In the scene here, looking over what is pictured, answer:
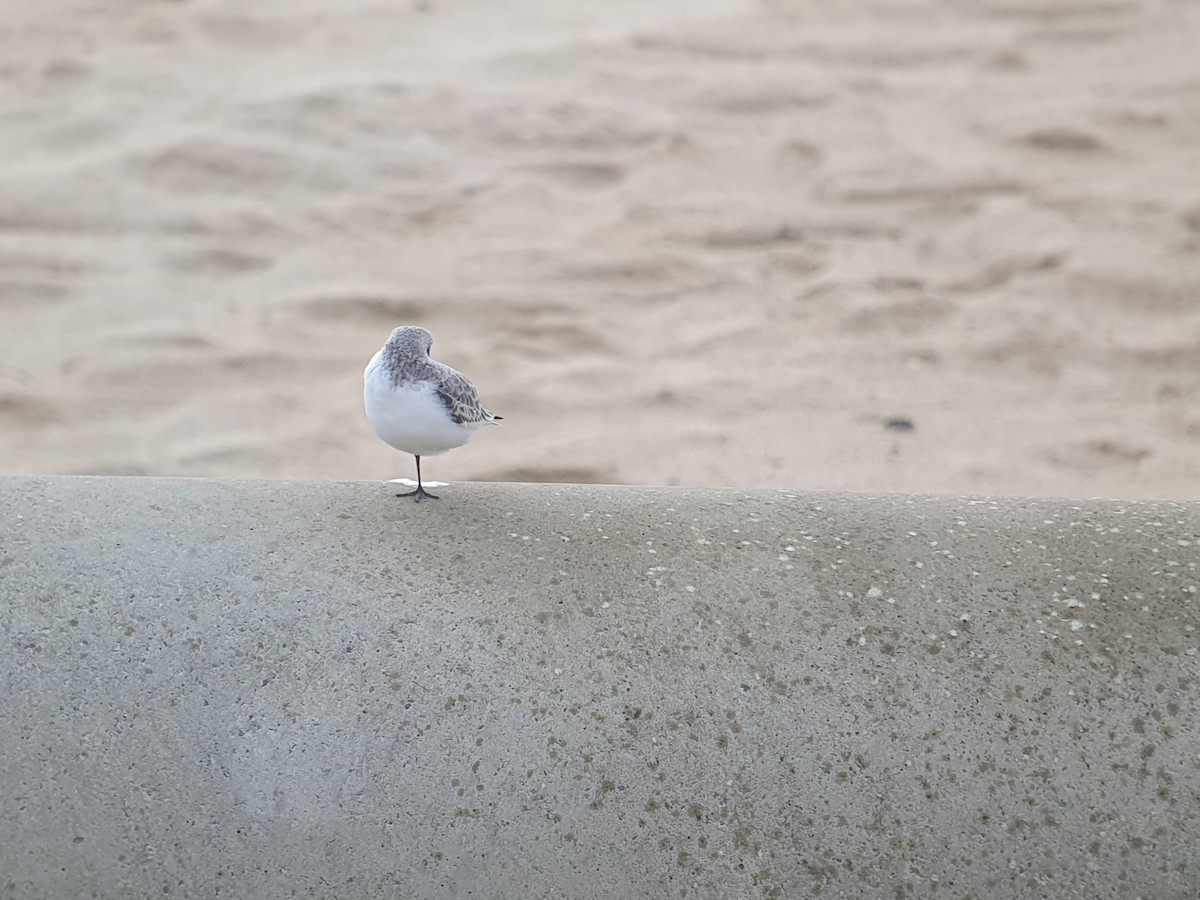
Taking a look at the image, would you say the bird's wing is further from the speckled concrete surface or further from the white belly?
the speckled concrete surface

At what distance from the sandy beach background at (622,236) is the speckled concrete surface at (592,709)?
3.56 ft

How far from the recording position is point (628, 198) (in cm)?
339

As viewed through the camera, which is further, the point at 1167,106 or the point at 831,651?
the point at 1167,106

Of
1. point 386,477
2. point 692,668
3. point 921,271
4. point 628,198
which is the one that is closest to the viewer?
point 692,668

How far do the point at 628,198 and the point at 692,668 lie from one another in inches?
92.0

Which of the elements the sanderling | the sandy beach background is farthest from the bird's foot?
the sandy beach background

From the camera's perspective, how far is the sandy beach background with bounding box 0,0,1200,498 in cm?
263

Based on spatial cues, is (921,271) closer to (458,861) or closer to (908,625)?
(908,625)

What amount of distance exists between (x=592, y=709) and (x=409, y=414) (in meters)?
0.47

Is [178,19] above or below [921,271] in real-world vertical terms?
above

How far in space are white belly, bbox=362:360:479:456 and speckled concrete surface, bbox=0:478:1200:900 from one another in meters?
0.12

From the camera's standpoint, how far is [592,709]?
1229mm

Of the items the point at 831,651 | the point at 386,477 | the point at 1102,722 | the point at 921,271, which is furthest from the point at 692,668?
the point at 921,271

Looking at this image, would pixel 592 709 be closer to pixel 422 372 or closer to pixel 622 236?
pixel 422 372
